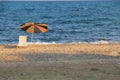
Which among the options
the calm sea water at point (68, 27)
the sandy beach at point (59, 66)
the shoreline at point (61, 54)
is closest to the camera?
the sandy beach at point (59, 66)

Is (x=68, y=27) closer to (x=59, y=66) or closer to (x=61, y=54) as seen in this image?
(x=61, y=54)

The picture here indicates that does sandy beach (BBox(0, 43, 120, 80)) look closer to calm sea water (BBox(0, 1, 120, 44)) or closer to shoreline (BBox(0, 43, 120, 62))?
shoreline (BBox(0, 43, 120, 62))

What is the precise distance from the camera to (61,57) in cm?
1850

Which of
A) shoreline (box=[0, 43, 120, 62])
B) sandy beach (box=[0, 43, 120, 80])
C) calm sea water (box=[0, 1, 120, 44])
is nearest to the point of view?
sandy beach (box=[0, 43, 120, 80])

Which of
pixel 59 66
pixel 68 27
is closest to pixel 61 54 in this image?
pixel 59 66

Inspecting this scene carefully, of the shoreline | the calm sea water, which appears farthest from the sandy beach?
the calm sea water

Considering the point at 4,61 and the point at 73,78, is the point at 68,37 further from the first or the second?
the point at 73,78

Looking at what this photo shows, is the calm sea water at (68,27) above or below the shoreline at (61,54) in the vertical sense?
below

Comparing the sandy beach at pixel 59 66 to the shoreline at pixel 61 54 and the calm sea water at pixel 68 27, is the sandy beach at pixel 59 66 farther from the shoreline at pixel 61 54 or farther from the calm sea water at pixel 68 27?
the calm sea water at pixel 68 27

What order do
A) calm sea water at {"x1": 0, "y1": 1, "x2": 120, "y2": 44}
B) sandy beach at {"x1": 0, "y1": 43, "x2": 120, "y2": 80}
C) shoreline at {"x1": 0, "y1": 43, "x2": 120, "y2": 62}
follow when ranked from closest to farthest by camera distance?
sandy beach at {"x1": 0, "y1": 43, "x2": 120, "y2": 80}, shoreline at {"x1": 0, "y1": 43, "x2": 120, "y2": 62}, calm sea water at {"x1": 0, "y1": 1, "x2": 120, "y2": 44}

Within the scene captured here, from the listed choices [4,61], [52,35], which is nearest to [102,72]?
[4,61]

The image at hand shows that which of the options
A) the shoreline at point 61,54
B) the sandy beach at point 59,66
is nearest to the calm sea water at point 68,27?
the shoreline at point 61,54

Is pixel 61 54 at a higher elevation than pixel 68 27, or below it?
higher

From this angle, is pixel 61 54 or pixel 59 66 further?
pixel 61 54
